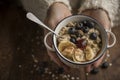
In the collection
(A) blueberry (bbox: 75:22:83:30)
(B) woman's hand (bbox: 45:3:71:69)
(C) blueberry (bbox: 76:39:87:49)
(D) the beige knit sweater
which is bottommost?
(C) blueberry (bbox: 76:39:87:49)

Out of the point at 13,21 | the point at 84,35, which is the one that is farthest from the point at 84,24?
the point at 13,21

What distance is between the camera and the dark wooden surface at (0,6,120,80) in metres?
0.92

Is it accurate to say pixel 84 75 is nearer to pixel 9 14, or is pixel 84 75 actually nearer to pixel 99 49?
pixel 99 49

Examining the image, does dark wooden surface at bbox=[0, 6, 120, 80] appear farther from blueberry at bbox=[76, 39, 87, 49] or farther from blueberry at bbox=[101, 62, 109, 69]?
blueberry at bbox=[76, 39, 87, 49]

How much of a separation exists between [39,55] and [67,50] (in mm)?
278

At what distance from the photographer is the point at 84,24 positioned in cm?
74

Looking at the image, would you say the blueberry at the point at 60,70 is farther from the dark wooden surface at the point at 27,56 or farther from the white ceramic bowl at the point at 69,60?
the white ceramic bowl at the point at 69,60

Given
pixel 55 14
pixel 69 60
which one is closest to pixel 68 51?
pixel 69 60

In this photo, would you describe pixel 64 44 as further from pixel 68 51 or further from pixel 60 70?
pixel 60 70

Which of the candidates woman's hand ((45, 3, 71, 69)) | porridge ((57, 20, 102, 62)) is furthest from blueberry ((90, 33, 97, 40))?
woman's hand ((45, 3, 71, 69))

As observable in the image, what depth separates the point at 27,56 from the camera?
3.17 feet

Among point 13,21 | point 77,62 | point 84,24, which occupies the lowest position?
point 77,62

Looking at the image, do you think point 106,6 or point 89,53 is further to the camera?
point 106,6

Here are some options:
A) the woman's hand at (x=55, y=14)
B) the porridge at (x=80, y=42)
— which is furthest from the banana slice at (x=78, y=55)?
the woman's hand at (x=55, y=14)
